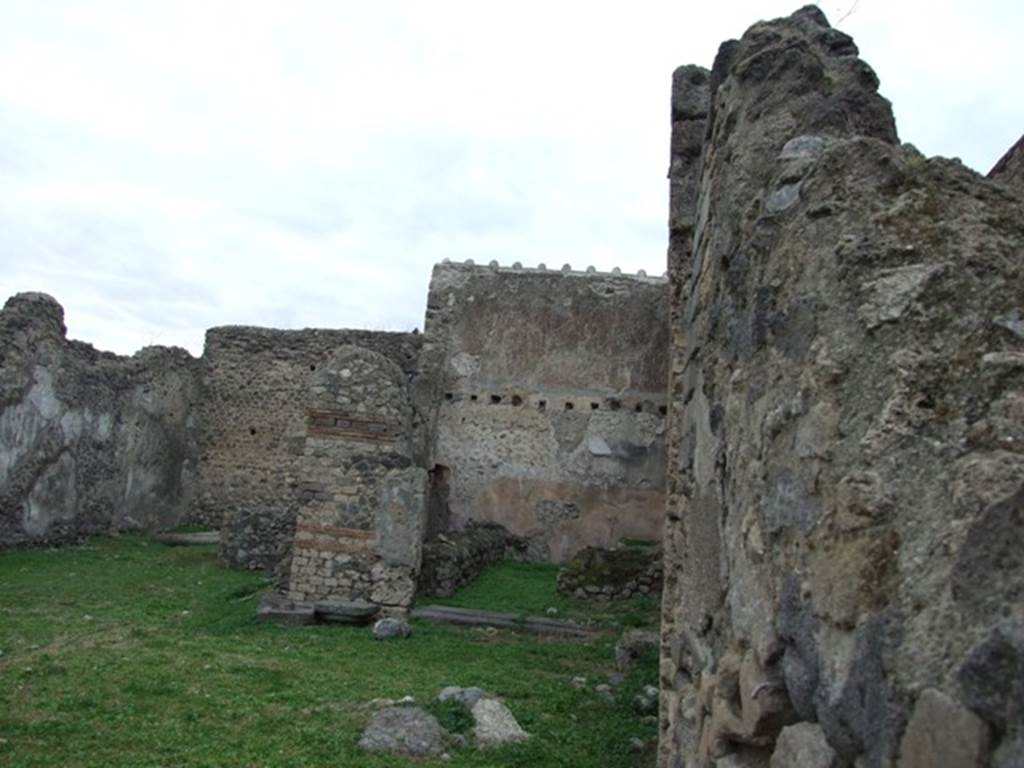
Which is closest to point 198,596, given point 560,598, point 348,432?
point 348,432

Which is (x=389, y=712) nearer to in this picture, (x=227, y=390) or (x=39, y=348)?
(x=39, y=348)

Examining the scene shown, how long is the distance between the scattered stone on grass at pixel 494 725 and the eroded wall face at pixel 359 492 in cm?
384

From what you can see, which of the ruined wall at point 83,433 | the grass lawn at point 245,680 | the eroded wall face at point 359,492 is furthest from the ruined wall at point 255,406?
the grass lawn at point 245,680

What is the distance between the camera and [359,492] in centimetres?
950

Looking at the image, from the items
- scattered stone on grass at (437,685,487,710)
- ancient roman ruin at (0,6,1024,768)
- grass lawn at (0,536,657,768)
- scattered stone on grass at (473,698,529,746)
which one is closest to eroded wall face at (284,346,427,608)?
grass lawn at (0,536,657,768)

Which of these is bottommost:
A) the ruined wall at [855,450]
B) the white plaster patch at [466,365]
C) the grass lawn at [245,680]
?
the grass lawn at [245,680]

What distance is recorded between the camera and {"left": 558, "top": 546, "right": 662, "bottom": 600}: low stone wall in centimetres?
1056

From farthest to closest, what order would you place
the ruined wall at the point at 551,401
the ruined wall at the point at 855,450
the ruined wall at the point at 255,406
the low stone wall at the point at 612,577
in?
the ruined wall at the point at 255,406 < the ruined wall at the point at 551,401 < the low stone wall at the point at 612,577 < the ruined wall at the point at 855,450

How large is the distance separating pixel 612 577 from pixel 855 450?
30.0 feet

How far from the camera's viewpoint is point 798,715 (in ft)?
6.12

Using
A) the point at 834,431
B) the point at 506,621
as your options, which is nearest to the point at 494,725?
the point at 506,621

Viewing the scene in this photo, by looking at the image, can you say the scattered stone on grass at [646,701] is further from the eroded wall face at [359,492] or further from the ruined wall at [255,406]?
the ruined wall at [255,406]

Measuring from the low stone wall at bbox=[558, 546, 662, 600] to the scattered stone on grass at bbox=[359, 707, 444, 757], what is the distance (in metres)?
5.67

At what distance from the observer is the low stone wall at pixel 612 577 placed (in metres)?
10.6
